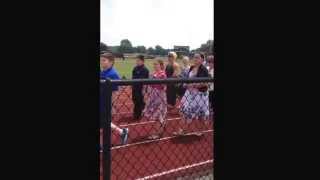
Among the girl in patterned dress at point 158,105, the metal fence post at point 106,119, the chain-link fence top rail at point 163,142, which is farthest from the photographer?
the girl in patterned dress at point 158,105

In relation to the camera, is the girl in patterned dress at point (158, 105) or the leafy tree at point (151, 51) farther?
the leafy tree at point (151, 51)

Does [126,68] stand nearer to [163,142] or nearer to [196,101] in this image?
[196,101]

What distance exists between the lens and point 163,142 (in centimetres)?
747

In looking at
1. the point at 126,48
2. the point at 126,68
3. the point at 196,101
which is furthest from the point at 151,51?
the point at 196,101

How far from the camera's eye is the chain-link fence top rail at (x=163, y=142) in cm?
532

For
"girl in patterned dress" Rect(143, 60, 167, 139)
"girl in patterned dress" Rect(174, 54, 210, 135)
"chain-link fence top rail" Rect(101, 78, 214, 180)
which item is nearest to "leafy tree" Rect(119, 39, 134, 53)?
"chain-link fence top rail" Rect(101, 78, 214, 180)

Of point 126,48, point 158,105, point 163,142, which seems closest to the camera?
point 163,142

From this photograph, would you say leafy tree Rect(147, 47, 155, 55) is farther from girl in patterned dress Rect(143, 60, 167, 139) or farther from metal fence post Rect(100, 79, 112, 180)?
metal fence post Rect(100, 79, 112, 180)

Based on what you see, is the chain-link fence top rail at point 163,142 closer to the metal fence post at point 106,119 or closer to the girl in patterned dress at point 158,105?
the girl in patterned dress at point 158,105

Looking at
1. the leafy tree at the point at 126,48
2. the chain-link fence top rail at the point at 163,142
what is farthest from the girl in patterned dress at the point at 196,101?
the leafy tree at the point at 126,48

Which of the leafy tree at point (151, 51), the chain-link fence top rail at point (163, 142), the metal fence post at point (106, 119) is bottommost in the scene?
the chain-link fence top rail at point (163, 142)

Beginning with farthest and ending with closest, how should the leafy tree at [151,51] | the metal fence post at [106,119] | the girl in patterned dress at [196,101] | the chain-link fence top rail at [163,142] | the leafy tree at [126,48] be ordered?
the leafy tree at [151,51] → the leafy tree at [126,48] → the girl in patterned dress at [196,101] → the chain-link fence top rail at [163,142] → the metal fence post at [106,119]
